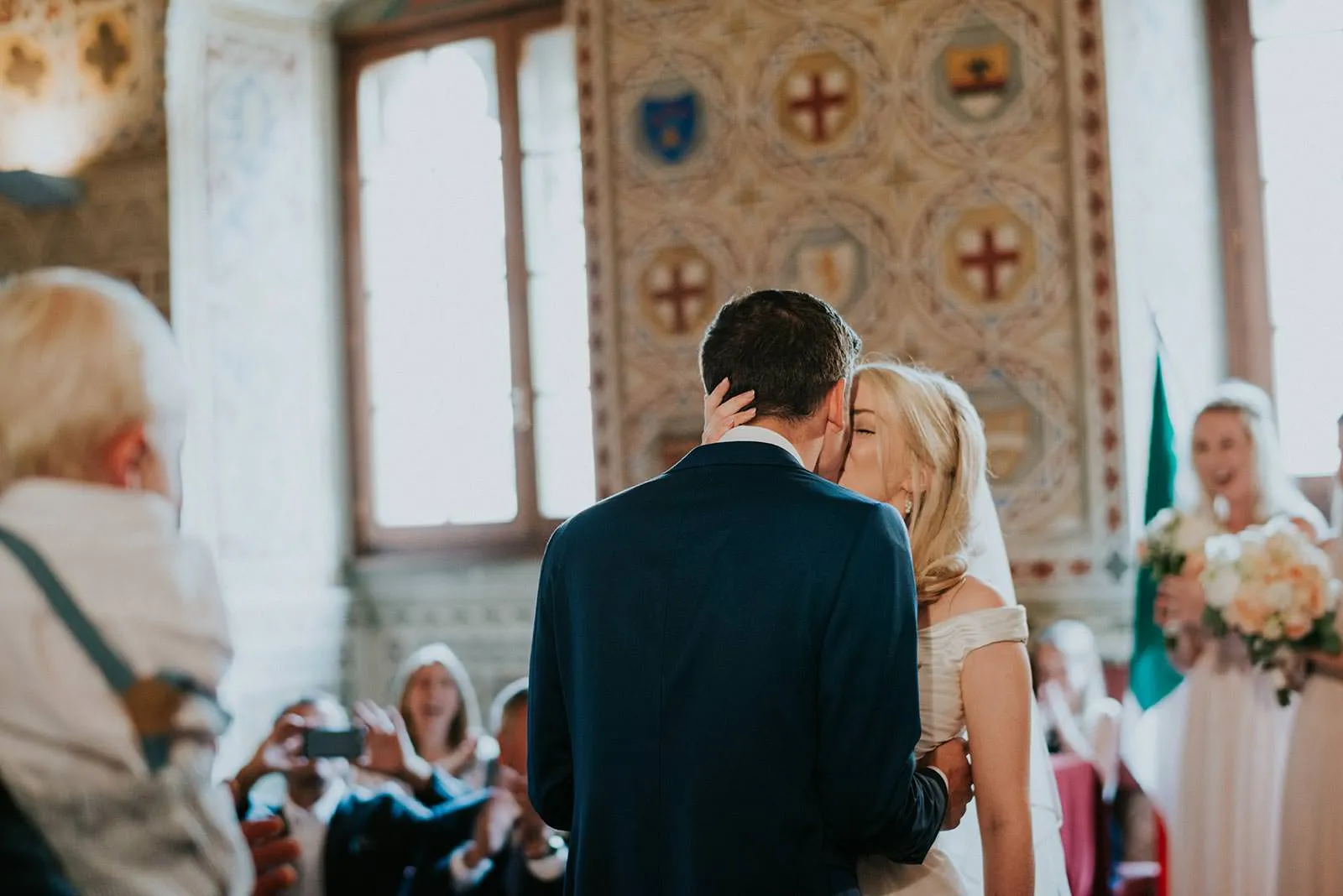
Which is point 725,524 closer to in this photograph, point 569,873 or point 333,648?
point 569,873

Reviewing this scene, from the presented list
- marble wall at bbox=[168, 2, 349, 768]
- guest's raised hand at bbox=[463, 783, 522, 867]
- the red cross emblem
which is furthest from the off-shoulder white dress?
marble wall at bbox=[168, 2, 349, 768]

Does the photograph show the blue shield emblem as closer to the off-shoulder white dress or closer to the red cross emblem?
the red cross emblem

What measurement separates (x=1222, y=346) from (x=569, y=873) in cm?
476

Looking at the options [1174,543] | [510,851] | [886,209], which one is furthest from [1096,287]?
[510,851]

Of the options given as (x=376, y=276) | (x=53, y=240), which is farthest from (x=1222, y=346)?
(x=53, y=240)

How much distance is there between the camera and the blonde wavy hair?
2.52m

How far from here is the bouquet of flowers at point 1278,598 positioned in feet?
13.1

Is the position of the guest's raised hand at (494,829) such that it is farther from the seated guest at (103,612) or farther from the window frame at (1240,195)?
the window frame at (1240,195)

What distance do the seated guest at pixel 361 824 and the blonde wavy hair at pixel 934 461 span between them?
210 centimetres

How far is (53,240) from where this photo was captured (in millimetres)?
7105

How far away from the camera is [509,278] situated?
7.12 m

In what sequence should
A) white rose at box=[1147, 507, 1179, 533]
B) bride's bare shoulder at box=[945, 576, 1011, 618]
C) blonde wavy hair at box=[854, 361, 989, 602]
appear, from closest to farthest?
bride's bare shoulder at box=[945, 576, 1011, 618], blonde wavy hair at box=[854, 361, 989, 602], white rose at box=[1147, 507, 1179, 533]

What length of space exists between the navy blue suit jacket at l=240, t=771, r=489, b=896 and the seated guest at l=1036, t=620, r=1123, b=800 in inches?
82.2

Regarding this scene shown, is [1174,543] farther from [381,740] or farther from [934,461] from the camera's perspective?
[381,740]
